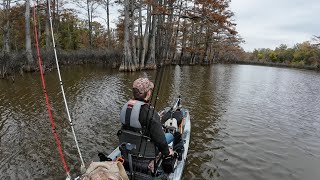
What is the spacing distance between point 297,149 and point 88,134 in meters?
6.05

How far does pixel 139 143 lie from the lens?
3740mm

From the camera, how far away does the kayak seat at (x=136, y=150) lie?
146 inches

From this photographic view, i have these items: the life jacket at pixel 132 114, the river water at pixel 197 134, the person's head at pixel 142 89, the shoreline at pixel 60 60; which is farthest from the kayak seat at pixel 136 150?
the shoreline at pixel 60 60

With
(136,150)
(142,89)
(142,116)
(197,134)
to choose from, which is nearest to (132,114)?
(142,116)

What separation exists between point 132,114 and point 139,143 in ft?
1.52

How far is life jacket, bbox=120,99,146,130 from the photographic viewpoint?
11.7 feet

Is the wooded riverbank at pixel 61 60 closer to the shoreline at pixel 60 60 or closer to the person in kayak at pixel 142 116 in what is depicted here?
the shoreline at pixel 60 60

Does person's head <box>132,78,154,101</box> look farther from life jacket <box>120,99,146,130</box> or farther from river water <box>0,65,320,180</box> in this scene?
river water <box>0,65,320,180</box>

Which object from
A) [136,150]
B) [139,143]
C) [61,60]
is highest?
[61,60]

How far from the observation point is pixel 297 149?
7.48 metres

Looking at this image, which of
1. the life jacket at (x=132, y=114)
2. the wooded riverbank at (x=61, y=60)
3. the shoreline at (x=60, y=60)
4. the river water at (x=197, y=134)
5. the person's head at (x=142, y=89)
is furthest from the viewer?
the wooded riverbank at (x=61, y=60)

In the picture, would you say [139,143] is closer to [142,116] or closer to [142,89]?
[142,116]

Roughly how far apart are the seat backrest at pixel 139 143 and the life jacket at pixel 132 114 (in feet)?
0.46

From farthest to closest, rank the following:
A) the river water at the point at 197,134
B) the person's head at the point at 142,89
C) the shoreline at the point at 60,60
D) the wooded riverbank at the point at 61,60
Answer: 1. the wooded riverbank at the point at 61,60
2. the shoreline at the point at 60,60
3. the river water at the point at 197,134
4. the person's head at the point at 142,89
